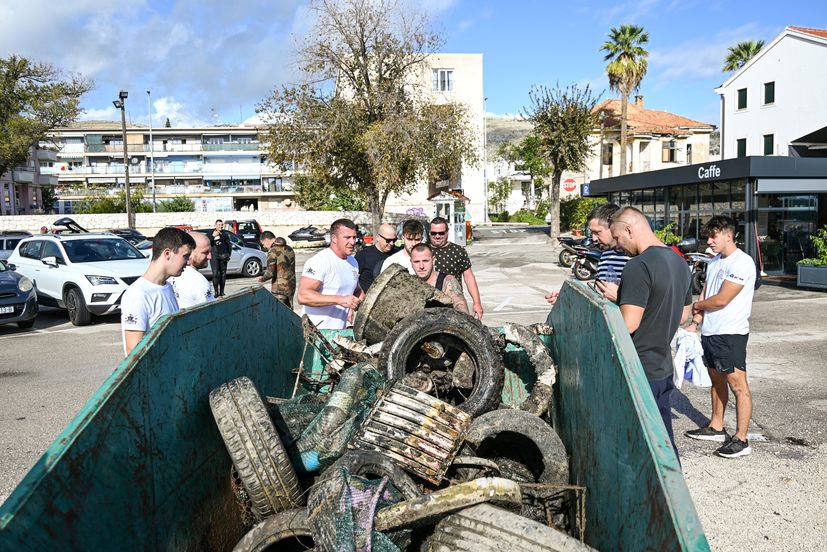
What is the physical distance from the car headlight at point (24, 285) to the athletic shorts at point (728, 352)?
40.6 ft

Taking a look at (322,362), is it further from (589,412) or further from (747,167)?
(747,167)

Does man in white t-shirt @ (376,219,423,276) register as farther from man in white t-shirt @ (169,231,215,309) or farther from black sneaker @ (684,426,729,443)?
black sneaker @ (684,426,729,443)

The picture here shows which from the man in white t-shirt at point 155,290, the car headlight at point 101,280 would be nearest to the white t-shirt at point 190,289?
the man in white t-shirt at point 155,290

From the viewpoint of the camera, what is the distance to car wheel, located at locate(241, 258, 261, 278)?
22969 millimetres

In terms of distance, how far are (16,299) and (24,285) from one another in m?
0.45

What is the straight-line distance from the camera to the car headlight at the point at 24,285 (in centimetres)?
1283

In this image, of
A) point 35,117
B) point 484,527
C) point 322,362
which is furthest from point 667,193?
point 35,117

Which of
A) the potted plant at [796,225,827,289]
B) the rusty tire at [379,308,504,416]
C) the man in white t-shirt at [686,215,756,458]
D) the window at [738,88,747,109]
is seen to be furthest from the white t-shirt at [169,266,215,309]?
the window at [738,88,747,109]

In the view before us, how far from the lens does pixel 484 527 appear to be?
253 cm

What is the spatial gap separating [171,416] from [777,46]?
140 ft

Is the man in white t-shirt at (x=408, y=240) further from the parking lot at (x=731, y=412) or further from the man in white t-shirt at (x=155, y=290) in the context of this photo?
the parking lot at (x=731, y=412)

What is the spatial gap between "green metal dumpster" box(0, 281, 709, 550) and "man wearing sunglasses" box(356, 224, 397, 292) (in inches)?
144

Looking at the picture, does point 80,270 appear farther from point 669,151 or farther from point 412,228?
point 669,151

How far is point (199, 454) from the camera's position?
3.04m
